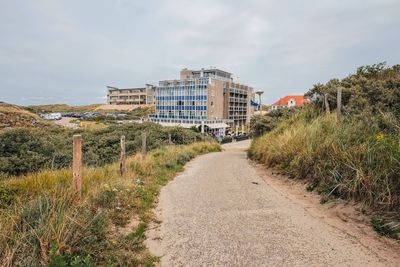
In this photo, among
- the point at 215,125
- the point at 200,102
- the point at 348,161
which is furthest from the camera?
the point at 200,102

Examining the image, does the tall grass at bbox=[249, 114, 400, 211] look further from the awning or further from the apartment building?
the awning

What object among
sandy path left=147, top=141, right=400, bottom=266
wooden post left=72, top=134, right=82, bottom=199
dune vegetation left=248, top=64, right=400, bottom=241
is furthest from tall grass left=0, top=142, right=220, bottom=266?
dune vegetation left=248, top=64, right=400, bottom=241

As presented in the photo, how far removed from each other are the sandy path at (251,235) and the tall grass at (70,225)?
1.42 ft

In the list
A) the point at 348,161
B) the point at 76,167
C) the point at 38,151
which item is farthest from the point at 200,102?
the point at 76,167

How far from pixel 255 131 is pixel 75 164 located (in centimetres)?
1688

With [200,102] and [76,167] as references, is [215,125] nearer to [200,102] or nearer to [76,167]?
[200,102]

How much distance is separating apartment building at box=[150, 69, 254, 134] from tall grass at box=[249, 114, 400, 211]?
146ft

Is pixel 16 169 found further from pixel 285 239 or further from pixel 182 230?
pixel 285 239

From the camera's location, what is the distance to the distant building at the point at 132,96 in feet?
374

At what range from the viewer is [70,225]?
3.15 m

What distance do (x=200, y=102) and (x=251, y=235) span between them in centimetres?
5520

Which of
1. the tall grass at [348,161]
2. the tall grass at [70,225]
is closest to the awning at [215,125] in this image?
the tall grass at [348,161]

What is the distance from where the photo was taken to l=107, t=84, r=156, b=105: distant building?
11391cm

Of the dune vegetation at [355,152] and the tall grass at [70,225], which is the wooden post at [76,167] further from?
the dune vegetation at [355,152]
